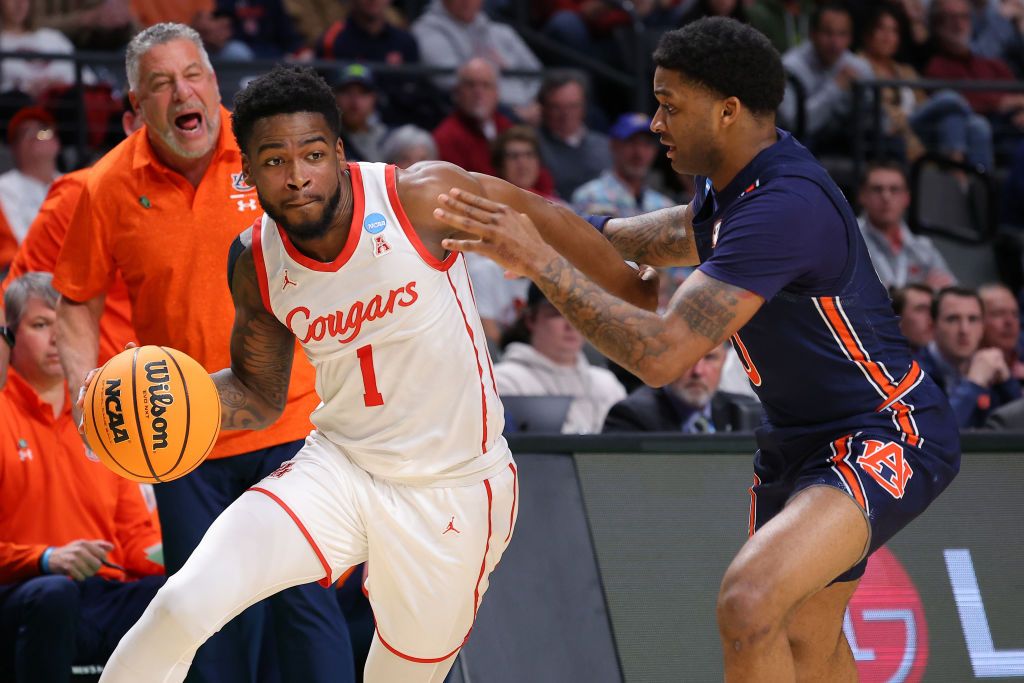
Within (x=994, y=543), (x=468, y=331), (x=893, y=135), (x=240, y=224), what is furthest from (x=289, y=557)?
(x=893, y=135)

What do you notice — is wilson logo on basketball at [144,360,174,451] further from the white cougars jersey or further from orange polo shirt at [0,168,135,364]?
orange polo shirt at [0,168,135,364]

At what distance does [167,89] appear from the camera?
4.94 metres

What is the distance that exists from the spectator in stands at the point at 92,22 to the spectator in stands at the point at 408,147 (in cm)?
237

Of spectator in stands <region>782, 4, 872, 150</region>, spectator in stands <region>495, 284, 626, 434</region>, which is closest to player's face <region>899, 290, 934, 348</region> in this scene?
spectator in stands <region>495, 284, 626, 434</region>

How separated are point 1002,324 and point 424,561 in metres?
5.61

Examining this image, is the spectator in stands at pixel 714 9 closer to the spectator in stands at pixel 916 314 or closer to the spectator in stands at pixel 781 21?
the spectator in stands at pixel 781 21

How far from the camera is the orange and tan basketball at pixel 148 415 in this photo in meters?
4.06

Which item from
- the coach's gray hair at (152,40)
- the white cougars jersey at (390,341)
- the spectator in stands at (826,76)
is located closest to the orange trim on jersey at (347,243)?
the white cougars jersey at (390,341)

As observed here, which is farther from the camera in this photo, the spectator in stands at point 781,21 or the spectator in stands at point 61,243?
the spectator in stands at point 781,21

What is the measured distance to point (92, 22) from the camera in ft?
32.0

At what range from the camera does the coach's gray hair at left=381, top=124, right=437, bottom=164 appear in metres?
8.59

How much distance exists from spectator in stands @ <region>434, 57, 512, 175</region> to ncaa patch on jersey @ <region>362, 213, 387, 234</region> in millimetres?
5358

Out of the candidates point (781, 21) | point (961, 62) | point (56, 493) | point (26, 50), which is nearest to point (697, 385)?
point (56, 493)

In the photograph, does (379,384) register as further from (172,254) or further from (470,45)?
(470,45)
